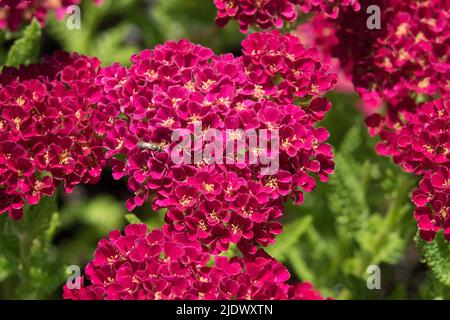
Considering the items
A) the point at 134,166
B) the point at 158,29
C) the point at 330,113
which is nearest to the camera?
the point at 134,166

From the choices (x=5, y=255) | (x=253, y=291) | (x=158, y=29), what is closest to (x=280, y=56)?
(x=253, y=291)

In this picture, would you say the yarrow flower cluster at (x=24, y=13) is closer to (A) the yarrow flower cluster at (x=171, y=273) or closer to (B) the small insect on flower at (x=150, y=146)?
(B) the small insect on flower at (x=150, y=146)

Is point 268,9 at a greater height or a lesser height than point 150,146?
greater

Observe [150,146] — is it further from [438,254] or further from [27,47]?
[438,254]

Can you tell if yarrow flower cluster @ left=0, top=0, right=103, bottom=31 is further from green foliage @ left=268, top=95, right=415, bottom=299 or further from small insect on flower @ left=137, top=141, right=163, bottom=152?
green foliage @ left=268, top=95, right=415, bottom=299

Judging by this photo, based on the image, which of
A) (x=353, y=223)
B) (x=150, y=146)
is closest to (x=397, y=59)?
(x=353, y=223)

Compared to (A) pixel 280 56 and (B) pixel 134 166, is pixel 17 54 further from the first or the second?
(A) pixel 280 56
